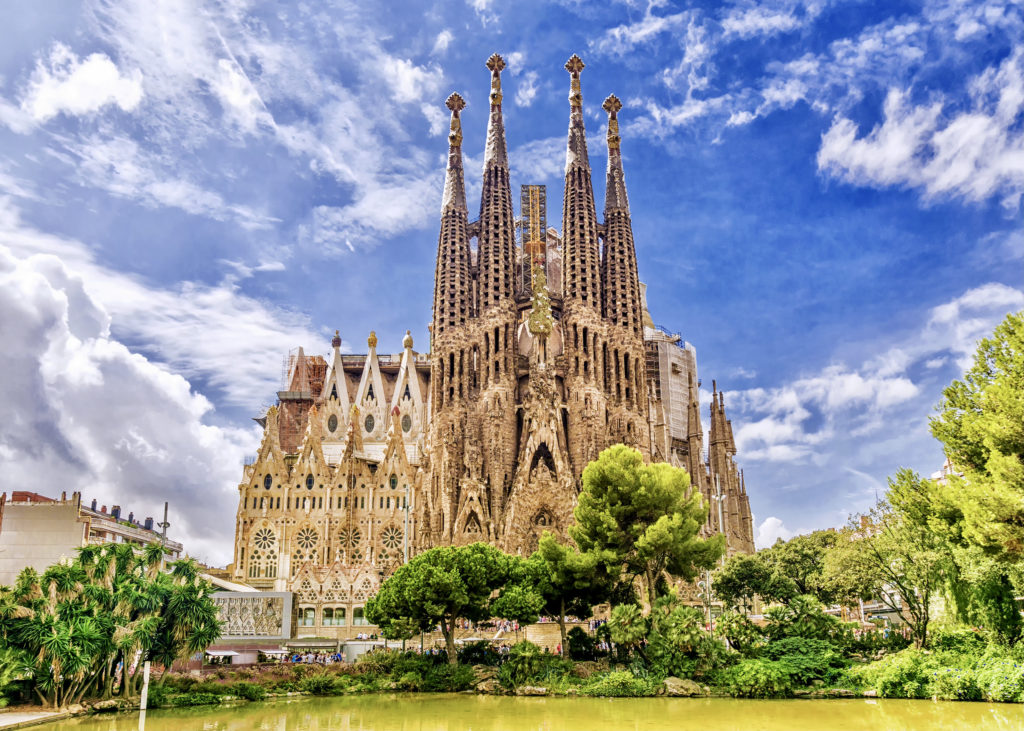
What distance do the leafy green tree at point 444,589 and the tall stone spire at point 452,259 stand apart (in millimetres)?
31714

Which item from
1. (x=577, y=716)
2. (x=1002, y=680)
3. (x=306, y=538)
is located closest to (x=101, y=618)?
(x=577, y=716)

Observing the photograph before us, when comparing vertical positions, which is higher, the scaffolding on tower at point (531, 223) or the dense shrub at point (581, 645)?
the scaffolding on tower at point (531, 223)

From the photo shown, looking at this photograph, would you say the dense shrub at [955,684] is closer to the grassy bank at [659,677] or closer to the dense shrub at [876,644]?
the grassy bank at [659,677]

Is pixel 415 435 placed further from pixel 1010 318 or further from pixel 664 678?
pixel 1010 318

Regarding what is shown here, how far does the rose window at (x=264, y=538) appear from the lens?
2516 inches

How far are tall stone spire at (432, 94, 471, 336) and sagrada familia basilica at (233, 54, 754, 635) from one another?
0.41ft

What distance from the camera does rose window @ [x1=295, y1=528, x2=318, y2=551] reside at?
63625mm

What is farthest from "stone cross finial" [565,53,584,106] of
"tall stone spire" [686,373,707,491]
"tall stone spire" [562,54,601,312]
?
"tall stone spire" [686,373,707,491]

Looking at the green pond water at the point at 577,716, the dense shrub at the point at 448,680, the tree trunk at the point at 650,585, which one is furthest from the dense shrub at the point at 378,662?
the tree trunk at the point at 650,585

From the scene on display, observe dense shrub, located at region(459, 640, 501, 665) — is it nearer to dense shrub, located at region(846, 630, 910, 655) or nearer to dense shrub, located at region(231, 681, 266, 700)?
dense shrub, located at region(231, 681, 266, 700)

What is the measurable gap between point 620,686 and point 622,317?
3946 centimetres

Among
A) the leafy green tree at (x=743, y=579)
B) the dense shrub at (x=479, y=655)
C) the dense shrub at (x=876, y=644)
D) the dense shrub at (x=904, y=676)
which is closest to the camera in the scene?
the dense shrub at (x=904, y=676)

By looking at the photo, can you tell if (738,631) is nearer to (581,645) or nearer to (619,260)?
(581,645)

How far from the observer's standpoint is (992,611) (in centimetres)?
2492
